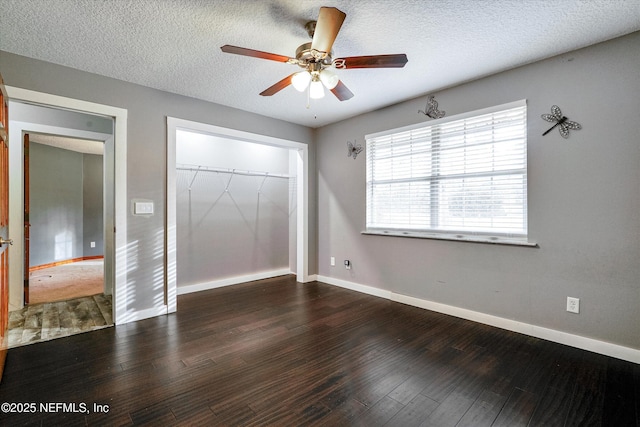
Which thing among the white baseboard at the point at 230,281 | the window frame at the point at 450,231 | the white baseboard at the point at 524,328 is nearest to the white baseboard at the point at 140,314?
the white baseboard at the point at 230,281

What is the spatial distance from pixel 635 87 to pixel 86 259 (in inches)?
369

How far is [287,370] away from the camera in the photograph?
2.13 m

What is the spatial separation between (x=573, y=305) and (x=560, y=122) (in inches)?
61.3

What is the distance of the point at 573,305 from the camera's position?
2479 millimetres

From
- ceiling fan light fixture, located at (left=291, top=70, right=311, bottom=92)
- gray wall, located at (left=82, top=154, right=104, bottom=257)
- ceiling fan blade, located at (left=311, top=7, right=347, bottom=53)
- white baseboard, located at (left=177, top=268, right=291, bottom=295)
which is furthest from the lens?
gray wall, located at (left=82, top=154, right=104, bottom=257)

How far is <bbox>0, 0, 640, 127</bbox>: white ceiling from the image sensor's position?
195 centimetres

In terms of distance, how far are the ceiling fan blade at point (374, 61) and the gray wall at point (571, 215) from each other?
1500 millimetres

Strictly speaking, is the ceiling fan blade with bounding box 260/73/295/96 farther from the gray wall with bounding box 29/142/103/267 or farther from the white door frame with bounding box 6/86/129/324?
the gray wall with bounding box 29/142/103/267

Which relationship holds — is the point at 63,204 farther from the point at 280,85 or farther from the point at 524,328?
the point at 524,328

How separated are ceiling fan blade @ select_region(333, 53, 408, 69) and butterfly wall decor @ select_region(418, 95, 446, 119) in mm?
1513

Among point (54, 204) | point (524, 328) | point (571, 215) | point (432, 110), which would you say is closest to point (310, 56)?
point (432, 110)

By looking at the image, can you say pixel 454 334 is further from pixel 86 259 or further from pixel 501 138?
pixel 86 259

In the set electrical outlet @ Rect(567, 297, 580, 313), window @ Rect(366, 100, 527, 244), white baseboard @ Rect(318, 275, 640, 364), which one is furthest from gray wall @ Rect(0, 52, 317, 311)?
electrical outlet @ Rect(567, 297, 580, 313)

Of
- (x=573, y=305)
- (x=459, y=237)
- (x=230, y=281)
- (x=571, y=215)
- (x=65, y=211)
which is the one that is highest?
(x=65, y=211)
